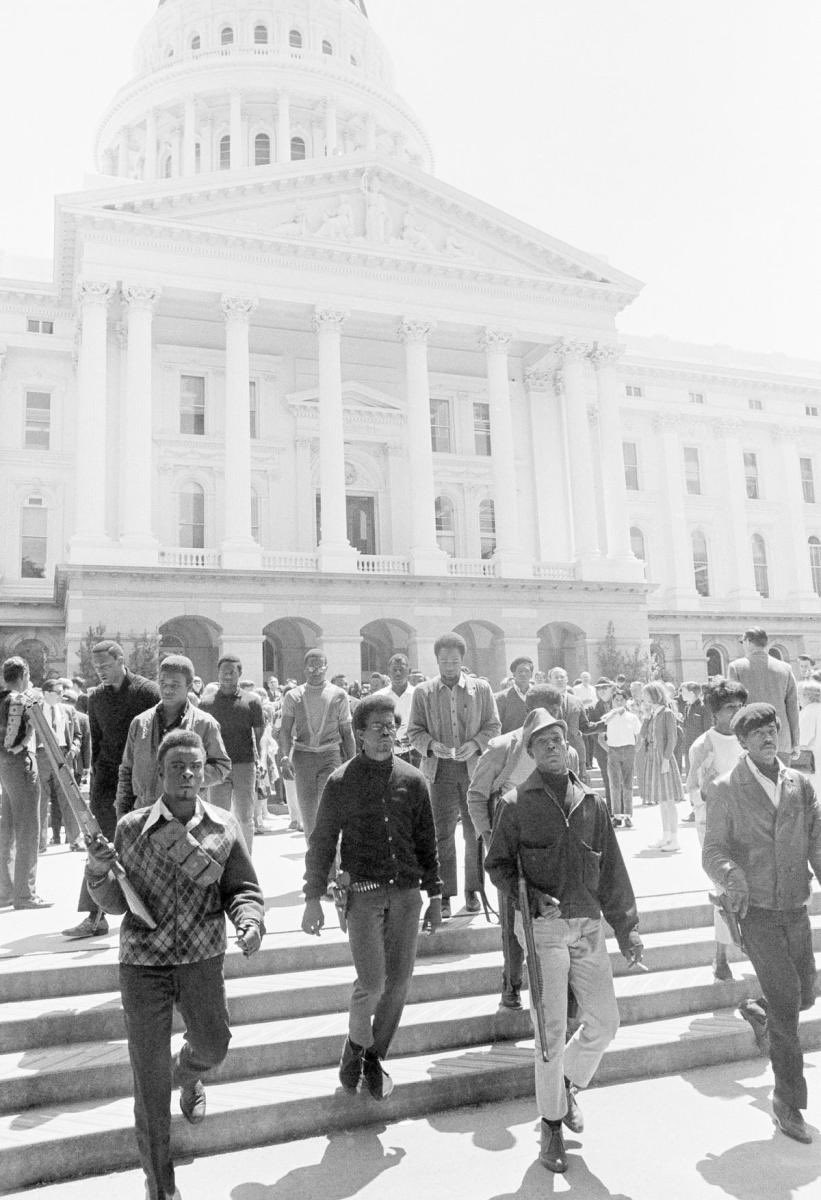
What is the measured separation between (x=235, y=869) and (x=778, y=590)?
4926 cm

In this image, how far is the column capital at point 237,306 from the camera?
32.2m

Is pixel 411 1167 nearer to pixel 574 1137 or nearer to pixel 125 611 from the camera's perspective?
pixel 574 1137

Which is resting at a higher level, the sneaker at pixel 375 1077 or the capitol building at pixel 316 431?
the capitol building at pixel 316 431

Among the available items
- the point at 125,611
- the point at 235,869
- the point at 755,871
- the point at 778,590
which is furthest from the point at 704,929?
the point at 778,590

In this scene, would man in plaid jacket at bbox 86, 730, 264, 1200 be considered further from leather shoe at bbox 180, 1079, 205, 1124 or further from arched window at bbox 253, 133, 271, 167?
arched window at bbox 253, 133, 271, 167

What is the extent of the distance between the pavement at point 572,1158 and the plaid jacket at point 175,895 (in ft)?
4.00

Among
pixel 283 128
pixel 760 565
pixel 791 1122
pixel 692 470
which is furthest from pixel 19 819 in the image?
pixel 283 128

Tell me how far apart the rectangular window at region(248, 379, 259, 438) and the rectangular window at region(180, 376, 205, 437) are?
1.72 meters

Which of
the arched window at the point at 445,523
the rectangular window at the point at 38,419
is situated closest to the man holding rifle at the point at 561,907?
the arched window at the point at 445,523

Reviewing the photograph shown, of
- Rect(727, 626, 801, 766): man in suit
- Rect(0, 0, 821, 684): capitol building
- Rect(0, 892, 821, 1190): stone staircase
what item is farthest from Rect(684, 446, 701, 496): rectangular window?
Rect(0, 892, 821, 1190): stone staircase

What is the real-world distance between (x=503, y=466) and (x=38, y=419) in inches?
675

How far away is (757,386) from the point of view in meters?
50.7

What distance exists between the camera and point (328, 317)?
3338 cm

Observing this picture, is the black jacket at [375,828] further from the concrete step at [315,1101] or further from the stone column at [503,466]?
the stone column at [503,466]
